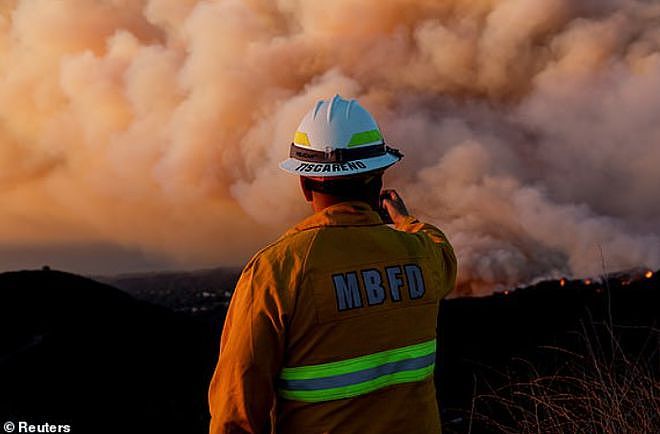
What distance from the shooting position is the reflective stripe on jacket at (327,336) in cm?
252

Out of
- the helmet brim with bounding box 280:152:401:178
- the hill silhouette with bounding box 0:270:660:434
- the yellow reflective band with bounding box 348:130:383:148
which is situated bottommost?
the hill silhouette with bounding box 0:270:660:434

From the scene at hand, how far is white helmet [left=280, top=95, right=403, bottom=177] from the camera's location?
2.96m

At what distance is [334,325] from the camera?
2.59 m

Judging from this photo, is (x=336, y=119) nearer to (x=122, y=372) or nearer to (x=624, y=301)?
(x=122, y=372)

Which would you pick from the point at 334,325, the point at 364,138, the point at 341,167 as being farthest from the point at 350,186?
the point at 334,325

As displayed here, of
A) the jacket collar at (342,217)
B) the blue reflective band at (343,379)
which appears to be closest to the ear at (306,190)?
the jacket collar at (342,217)

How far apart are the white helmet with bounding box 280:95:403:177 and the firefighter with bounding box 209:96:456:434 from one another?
1cm

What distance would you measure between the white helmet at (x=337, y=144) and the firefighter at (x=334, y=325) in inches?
0.5

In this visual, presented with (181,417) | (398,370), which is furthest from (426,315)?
(181,417)

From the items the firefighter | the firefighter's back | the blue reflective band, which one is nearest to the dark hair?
the firefighter

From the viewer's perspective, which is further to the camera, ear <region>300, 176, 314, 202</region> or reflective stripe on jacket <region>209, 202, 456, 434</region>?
ear <region>300, 176, 314, 202</region>

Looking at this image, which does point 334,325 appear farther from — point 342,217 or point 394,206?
point 394,206

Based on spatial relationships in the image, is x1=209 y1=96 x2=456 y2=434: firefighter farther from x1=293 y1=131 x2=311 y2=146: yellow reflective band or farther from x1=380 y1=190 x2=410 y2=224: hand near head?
x1=380 y1=190 x2=410 y2=224: hand near head

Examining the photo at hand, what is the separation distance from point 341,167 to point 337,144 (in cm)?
16
